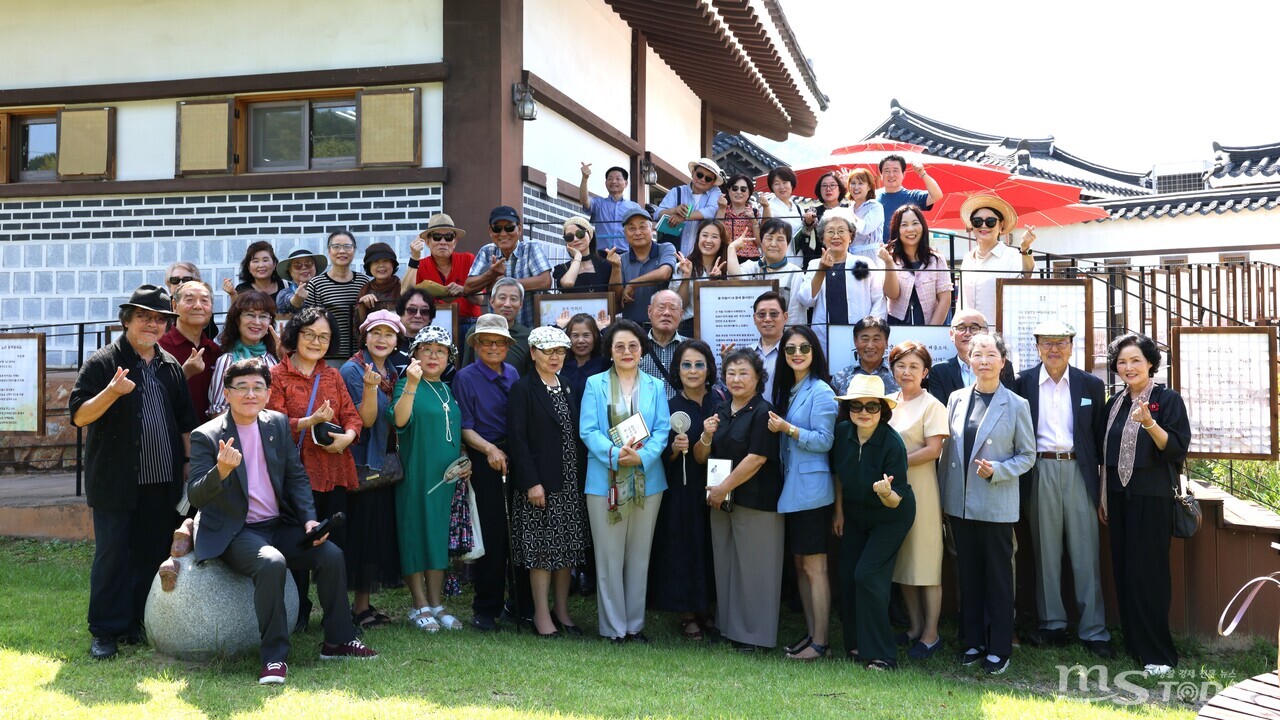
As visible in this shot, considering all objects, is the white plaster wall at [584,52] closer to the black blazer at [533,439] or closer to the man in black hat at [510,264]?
the man in black hat at [510,264]

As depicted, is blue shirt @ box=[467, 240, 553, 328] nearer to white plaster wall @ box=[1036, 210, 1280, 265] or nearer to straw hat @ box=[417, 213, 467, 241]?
straw hat @ box=[417, 213, 467, 241]

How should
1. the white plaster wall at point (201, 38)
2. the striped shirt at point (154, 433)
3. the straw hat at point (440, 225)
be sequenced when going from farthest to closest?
the white plaster wall at point (201, 38)
the straw hat at point (440, 225)
the striped shirt at point (154, 433)

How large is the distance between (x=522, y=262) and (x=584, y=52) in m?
4.27

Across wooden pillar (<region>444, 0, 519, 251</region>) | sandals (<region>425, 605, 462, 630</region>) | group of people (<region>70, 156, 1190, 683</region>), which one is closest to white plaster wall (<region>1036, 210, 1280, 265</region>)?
wooden pillar (<region>444, 0, 519, 251</region>)

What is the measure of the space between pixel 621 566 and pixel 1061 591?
2870 millimetres

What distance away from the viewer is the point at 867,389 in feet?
19.8

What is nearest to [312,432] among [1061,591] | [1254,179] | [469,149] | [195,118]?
[469,149]

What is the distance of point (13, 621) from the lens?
6.41m

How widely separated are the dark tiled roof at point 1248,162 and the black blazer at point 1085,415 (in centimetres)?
2036

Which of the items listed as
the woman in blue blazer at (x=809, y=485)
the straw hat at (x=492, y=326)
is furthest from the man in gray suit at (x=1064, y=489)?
the straw hat at (x=492, y=326)

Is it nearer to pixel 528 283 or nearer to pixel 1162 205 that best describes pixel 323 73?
pixel 528 283

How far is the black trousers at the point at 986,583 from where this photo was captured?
6.09m

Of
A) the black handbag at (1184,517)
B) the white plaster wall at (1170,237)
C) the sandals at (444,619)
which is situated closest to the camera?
the black handbag at (1184,517)

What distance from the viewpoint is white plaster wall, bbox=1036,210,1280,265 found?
2133 cm
